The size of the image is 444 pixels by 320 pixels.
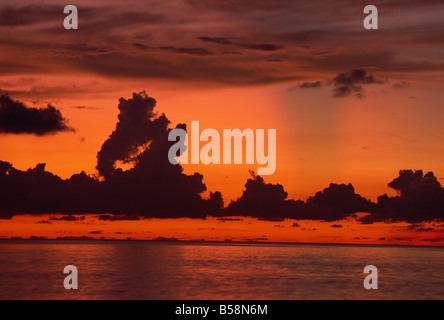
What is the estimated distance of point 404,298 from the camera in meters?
91.6

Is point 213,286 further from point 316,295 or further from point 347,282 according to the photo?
point 347,282

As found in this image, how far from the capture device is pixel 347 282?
116438 mm
